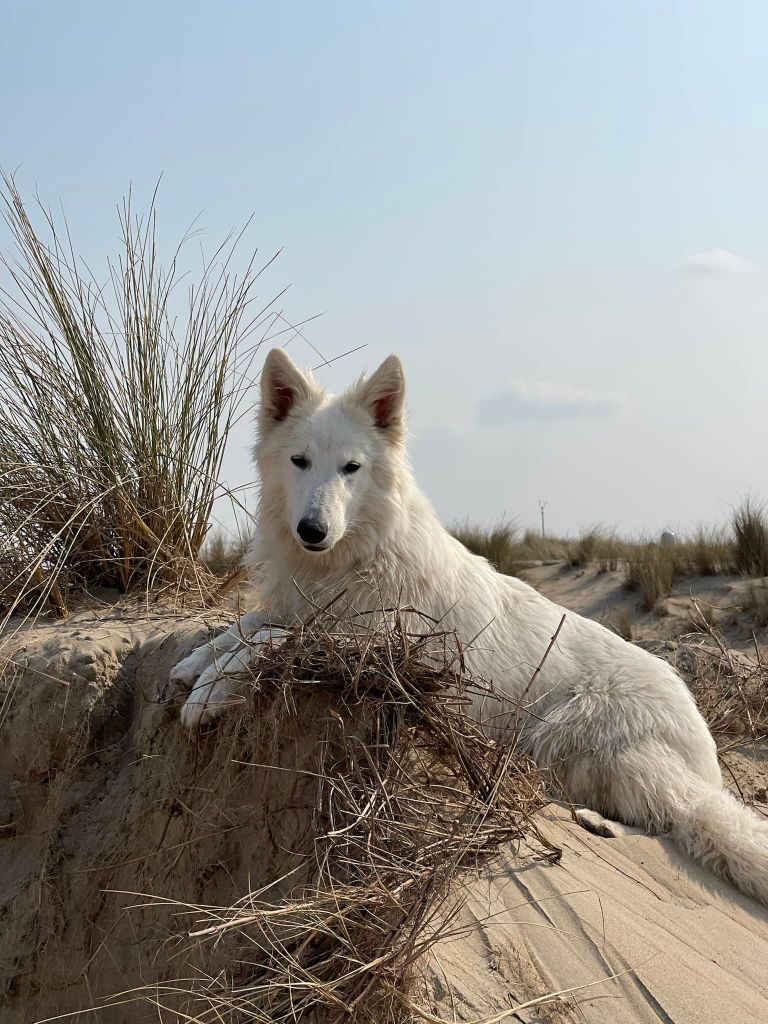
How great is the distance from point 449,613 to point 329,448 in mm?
948

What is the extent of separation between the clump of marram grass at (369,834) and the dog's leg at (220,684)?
80 millimetres

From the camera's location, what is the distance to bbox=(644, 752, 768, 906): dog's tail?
3516mm

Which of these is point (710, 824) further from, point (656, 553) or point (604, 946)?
point (656, 553)

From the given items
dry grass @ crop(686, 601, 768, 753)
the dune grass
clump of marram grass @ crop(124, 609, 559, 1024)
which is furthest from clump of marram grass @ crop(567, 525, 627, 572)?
clump of marram grass @ crop(124, 609, 559, 1024)

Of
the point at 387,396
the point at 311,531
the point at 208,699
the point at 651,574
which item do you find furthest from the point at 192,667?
the point at 651,574

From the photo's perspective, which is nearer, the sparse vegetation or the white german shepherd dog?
the white german shepherd dog

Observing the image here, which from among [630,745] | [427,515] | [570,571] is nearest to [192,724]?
[427,515]

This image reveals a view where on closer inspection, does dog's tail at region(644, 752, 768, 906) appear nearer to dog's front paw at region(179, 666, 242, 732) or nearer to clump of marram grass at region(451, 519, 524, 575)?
dog's front paw at region(179, 666, 242, 732)

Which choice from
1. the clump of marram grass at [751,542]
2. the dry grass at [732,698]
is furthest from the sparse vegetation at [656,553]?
the dry grass at [732,698]

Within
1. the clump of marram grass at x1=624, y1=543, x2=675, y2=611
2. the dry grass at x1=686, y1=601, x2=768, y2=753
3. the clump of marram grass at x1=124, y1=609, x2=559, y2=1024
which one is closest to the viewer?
the clump of marram grass at x1=124, y1=609, x2=559, y2=1024

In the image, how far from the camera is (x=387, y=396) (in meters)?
4.31

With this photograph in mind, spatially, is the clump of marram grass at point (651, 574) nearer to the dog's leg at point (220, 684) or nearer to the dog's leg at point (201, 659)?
the dog's leg at point (201, 659)

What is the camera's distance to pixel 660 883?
3402 mm

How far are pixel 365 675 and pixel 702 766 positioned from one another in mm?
1829
